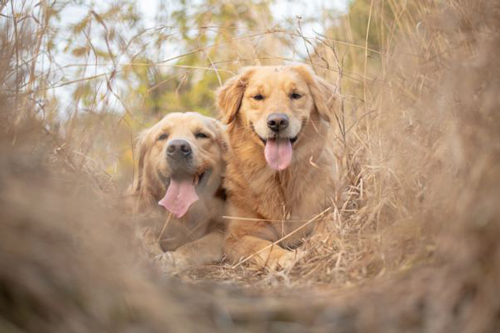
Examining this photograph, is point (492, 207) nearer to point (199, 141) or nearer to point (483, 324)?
point (483, 324)

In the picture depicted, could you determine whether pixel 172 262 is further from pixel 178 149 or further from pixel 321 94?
pixel 321 94

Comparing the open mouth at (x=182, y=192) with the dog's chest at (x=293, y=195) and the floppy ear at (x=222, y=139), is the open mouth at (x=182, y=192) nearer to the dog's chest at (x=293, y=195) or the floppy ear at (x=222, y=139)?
the floppy ear at (x=222, y=139)

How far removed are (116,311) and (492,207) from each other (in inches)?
45.9

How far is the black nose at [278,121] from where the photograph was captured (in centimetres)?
346

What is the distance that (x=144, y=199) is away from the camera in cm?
378

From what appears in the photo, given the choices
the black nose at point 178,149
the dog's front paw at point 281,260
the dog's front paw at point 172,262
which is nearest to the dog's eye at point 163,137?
the black nose at point 178,149

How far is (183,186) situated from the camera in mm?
3736

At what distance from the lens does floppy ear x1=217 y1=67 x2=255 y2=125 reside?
12.7ft

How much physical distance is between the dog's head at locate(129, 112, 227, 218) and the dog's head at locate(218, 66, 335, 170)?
21cm

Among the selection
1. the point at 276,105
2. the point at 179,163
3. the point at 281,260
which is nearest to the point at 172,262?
the point at 281,260

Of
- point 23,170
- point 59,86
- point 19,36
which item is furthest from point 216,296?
point 59,86

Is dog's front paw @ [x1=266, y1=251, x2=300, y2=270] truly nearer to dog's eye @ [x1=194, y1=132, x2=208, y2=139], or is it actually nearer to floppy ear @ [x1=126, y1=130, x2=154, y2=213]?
floppy ear @ [x1=126, y1=130, x2=154, y2=213]

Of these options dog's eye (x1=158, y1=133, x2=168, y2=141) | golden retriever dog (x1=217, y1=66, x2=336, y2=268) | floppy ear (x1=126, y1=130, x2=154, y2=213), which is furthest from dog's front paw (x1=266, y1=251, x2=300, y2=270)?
dog's eye (x1=158, y1=133, x2=168, y2=141)

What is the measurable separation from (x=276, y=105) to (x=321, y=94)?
0.41 metres
